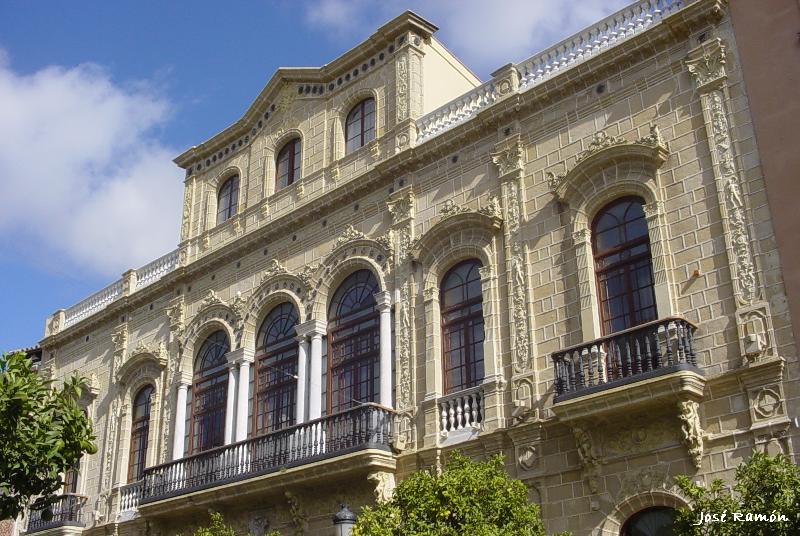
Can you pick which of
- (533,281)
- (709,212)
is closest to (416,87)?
(533,281)

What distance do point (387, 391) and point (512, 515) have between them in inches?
220

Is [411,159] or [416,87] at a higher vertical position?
[416,87]

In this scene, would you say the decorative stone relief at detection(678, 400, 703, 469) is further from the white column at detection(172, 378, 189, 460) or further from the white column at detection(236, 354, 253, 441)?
the white column at detection(172, 378, 189, 460)

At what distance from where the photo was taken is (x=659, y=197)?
616 inches

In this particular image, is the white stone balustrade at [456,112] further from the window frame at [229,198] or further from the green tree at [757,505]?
the green tree at [757,505]

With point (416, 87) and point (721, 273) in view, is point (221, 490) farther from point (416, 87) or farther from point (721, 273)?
point (721, 273)

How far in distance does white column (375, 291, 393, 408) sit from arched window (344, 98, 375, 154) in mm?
4237

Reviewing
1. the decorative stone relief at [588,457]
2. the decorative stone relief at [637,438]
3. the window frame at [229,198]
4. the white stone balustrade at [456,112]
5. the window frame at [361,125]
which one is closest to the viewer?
the decorative stone relief at [637,438]

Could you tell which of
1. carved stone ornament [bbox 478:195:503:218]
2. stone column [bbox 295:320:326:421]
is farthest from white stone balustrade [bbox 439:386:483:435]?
stone column [bbox 295:320:326:421]

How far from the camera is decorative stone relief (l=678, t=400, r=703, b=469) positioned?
13844 mm

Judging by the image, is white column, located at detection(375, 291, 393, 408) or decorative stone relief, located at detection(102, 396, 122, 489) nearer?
white column, located at detection(375, 291, 393, 408)

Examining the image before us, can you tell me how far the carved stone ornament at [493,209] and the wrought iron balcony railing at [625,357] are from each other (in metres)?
3.45

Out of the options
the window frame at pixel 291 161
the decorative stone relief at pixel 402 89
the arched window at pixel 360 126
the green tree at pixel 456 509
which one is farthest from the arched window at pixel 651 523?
the window frame at pixel 291 161

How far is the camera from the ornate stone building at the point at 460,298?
14406 millimetres
